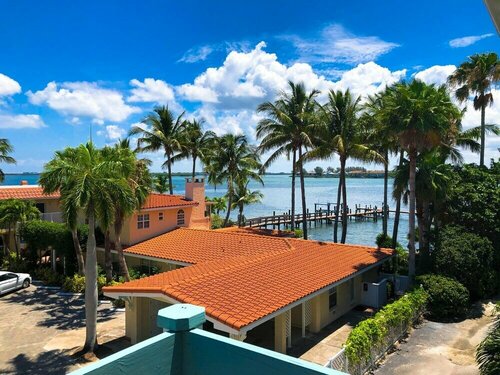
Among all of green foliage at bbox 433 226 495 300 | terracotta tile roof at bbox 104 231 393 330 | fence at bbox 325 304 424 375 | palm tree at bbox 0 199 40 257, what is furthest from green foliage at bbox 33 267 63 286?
green foliage at bbox 433 226 495 300

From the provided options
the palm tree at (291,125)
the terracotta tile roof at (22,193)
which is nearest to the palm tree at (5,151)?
the terracotta tile roof at (22,193)

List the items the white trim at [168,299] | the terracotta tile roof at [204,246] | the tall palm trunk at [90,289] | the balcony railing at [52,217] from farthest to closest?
the balcony railing at [52,217], the terracotta tile roof at [204,246], the tall palm trunk at [90,289], the white trim at [168,299]

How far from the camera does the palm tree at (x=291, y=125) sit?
98.6ft

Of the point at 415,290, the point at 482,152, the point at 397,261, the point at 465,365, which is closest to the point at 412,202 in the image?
the point at 415,290

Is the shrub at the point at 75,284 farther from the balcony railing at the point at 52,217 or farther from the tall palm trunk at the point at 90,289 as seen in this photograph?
the tall palm trunk at the point at 90,289

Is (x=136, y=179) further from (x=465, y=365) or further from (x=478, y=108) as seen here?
(x=478, y=108)

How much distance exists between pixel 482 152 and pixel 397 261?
36.7 ft

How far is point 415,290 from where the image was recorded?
1800cm

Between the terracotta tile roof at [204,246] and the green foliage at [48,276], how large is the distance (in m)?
4.70

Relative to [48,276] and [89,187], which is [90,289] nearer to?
[89,187]

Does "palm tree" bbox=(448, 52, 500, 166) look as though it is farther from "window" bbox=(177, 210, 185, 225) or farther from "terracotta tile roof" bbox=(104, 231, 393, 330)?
"window" bbox=(177, 210, 185, 225)

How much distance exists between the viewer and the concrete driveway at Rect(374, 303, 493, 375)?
1288 centimetres

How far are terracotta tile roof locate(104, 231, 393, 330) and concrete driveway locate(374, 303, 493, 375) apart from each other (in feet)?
11.9

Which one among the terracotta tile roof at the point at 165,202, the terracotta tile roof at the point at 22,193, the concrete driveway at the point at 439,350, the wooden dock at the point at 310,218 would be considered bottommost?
the wooden dock at the point at 310,218
